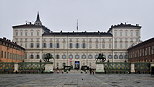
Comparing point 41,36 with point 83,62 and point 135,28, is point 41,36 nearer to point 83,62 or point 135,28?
point 83,62

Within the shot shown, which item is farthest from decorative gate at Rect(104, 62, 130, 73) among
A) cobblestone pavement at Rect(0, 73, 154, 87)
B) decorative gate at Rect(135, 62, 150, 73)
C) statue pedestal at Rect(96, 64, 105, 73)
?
cobblestone pavement at Rect(0, 73, 154, 87)

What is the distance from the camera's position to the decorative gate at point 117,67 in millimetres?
40031

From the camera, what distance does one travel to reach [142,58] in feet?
201

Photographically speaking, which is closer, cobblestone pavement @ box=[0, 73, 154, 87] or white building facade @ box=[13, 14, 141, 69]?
cobblestone pavement @ box=[0, 73, 154, 87]

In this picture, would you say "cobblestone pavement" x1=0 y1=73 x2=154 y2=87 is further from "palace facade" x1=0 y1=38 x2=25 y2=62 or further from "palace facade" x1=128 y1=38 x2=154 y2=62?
"palace facade" x1=0 y1=38 x2=25 y2=62

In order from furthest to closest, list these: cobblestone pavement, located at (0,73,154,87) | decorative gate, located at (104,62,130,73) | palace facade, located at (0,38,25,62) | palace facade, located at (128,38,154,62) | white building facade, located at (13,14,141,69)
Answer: white building facade, located at (13,14,141,69) < palace facade, located at (0,38,25,62) < palace facade, located at (128,38,154,62) < decorative gate, located at (104,62,130,73) < cobblestone pavement, located at (0,73,154,87)

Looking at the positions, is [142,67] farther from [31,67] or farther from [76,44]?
[76,44]

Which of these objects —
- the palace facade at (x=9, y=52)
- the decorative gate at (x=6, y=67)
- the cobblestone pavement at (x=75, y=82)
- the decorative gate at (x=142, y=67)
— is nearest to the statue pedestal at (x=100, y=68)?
the decorative gate at (x=142, y=67)

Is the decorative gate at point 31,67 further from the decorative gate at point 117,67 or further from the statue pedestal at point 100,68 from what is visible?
the decorative gate at point 117,67

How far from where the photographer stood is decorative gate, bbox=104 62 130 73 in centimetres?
4003

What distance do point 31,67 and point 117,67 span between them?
15.1 meters

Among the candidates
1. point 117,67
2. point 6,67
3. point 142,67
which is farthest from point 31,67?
point 142,67

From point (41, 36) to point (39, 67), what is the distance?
144 feet

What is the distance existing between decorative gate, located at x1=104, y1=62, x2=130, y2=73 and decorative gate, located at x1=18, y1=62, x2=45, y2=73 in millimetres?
11184
